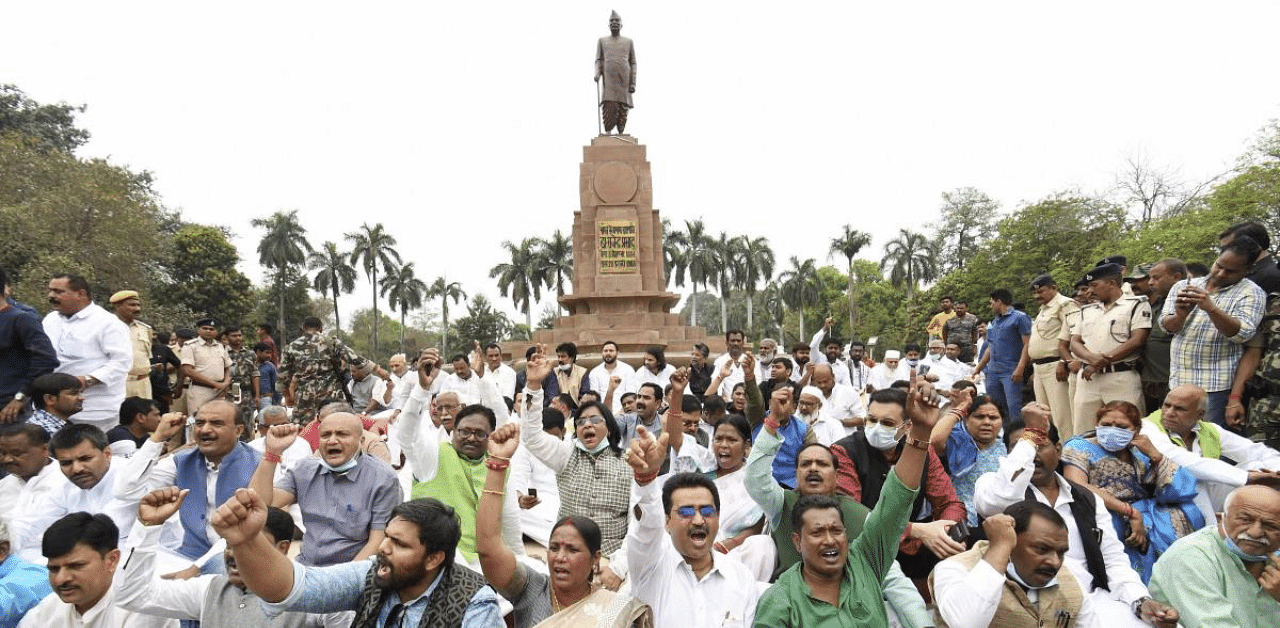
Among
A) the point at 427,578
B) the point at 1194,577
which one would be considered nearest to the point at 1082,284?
the point at 1194,577

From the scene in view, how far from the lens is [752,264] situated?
1816 inches

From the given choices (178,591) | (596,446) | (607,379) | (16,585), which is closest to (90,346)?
(16,585)

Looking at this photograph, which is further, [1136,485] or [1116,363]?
[1116,363]

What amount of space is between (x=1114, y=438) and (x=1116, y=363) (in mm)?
2115

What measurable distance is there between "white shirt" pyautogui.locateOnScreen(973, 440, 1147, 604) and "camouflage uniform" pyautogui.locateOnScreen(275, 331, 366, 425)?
6.19 m

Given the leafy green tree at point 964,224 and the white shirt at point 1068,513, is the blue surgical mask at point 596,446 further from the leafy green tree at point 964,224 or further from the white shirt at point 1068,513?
the leafy green tree at point 964,224

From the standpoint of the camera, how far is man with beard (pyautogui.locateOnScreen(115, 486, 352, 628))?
2.84m

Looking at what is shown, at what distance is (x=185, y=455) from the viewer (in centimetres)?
404

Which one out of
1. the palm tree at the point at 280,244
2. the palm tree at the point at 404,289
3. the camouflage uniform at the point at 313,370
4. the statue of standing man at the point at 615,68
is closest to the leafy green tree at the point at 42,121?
the palm tree at the point at 280,244

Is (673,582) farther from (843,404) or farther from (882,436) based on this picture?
(843,404)

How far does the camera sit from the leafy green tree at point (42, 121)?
32.2 metres

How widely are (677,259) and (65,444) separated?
39.4 metres

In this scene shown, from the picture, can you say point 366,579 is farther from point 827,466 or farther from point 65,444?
point 65,444

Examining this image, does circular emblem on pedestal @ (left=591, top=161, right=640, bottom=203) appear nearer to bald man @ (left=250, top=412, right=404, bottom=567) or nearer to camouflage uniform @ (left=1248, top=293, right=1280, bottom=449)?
camouflage uniform @ (left=1248, top=293, right=1280, bottom=449)
